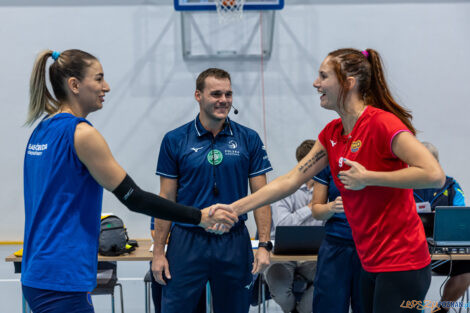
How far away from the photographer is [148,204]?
2.28 m

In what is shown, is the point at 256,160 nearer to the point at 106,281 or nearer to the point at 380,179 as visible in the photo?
the point at 380,179

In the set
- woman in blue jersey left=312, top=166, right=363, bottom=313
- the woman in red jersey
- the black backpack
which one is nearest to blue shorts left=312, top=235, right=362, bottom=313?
woman in blue jersey left=312, top=166, right=363, bottom=313

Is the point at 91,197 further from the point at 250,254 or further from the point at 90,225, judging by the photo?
the point at 250,254

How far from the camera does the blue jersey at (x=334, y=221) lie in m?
3.11

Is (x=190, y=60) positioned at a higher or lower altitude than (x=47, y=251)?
higher

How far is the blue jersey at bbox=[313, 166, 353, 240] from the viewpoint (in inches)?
123

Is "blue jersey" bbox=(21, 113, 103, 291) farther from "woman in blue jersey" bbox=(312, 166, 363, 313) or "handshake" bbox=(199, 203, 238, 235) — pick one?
"woman in blue jersey" bbox=(312, 166, 363, 313)

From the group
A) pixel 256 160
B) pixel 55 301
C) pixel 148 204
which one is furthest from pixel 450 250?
pixel 55 301

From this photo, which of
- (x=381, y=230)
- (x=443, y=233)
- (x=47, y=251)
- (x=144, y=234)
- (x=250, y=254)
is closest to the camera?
(x=47, y=251)

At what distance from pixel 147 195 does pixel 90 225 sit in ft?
1.17

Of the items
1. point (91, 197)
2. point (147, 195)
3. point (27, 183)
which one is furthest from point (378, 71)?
point (27, 183)

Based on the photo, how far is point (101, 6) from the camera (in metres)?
7.22

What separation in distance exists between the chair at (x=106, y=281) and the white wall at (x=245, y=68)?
2784 millimetres

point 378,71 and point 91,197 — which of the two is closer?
point 91,197
